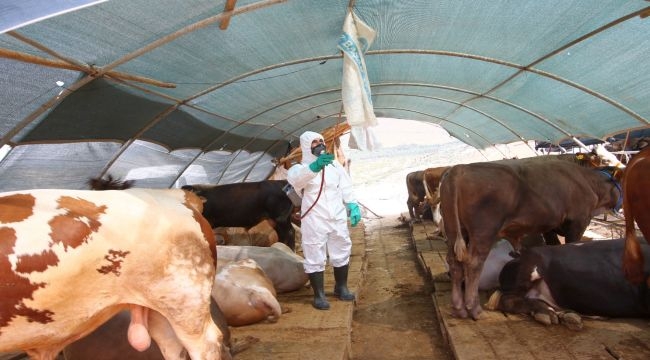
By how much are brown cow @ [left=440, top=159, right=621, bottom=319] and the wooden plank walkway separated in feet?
1.06

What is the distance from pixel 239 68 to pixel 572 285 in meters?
4.43

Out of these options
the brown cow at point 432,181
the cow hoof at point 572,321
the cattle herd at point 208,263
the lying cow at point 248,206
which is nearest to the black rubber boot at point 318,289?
the cattle herd at point 208,263

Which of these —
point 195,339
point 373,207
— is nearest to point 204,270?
point 195,339

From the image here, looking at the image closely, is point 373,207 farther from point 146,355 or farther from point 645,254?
point 146,355

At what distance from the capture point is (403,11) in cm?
527

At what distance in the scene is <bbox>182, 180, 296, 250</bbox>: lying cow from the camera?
9.29 m

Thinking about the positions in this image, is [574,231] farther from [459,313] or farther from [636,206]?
[636,206]

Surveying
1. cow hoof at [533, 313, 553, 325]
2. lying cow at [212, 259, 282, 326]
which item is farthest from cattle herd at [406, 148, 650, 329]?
lying cow at [212, 259, 282, 326]

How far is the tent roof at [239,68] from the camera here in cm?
391

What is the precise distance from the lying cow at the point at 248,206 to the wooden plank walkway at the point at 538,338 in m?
4.81

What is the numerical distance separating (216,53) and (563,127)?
7.04 metres

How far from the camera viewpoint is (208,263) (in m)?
2.82

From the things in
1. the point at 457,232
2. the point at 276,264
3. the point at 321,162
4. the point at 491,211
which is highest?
the point at 321,162

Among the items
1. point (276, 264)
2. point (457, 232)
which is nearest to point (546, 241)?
point (457, 232)
